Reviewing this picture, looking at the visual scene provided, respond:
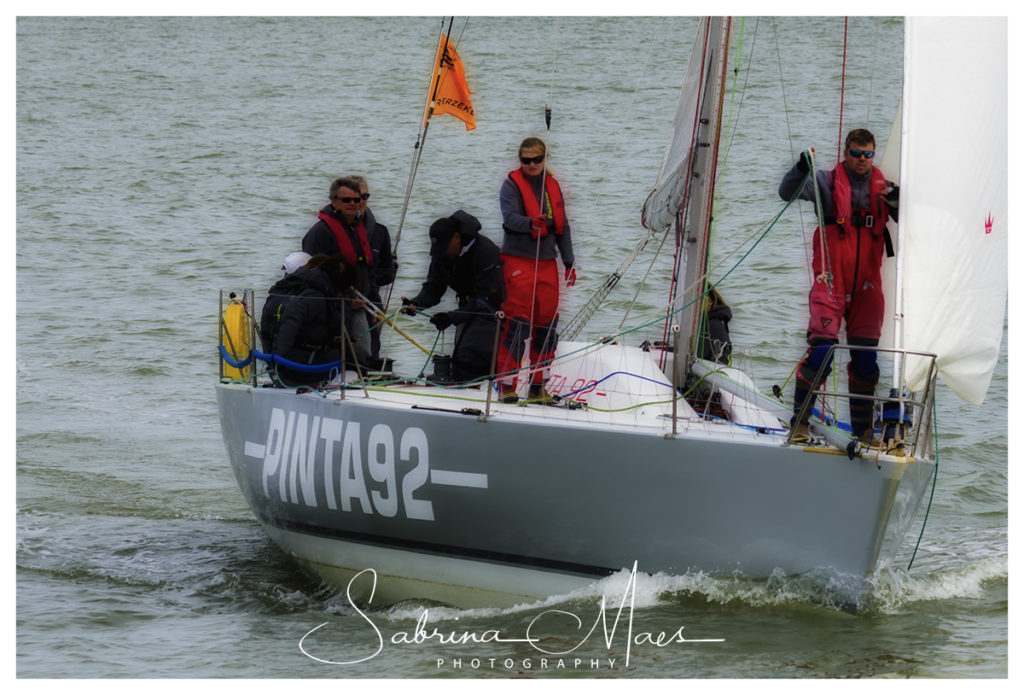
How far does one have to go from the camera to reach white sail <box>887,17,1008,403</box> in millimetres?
6344

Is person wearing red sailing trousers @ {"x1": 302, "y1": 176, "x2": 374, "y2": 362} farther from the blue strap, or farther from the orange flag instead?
the orange flag

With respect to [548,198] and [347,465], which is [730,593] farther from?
[548,198]

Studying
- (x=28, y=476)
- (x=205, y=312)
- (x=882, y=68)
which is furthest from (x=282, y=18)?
(x=28, y=476)

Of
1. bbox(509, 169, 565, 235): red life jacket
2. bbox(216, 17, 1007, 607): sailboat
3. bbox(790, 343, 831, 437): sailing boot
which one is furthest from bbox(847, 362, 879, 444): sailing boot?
bbox(509, 169, 565, 235): red life jacket

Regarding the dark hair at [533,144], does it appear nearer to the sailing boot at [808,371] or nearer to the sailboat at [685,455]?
the sailboat at [685,455]

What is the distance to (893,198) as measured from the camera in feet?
22.3

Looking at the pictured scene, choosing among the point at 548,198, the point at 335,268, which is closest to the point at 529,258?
the point at 548,198

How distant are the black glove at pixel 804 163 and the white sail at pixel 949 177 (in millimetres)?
456

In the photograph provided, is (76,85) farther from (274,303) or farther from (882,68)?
(274,303)

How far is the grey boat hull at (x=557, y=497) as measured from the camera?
21.0 feet

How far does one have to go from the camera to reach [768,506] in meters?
6.43

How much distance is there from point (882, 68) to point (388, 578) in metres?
17.1

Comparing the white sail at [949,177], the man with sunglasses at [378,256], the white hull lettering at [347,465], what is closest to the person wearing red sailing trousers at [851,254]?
the white sail at [949,177]

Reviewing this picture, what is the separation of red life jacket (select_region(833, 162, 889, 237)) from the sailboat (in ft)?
0.88
